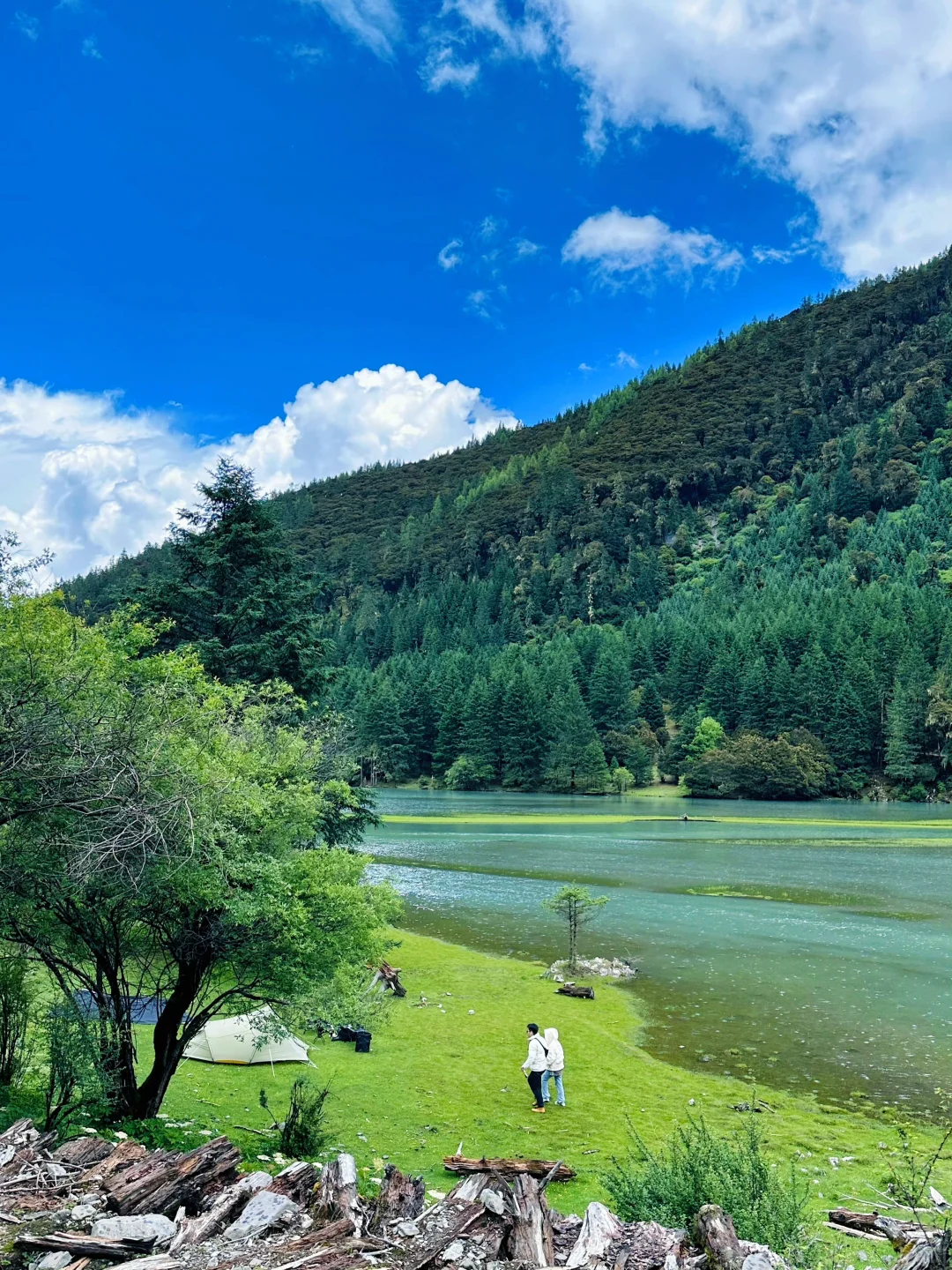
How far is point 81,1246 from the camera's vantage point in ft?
23.9

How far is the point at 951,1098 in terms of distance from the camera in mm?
16438

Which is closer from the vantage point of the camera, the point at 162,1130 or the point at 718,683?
the point at 162,1130

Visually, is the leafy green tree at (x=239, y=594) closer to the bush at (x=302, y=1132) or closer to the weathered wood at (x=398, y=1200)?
the bush at (x=302, y=1132)

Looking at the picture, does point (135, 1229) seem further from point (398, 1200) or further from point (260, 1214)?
point (398, 1200)

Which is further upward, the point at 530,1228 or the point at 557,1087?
the point at 530,1228

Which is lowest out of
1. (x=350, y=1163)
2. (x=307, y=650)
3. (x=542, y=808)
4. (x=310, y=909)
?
(x=542, y=808)

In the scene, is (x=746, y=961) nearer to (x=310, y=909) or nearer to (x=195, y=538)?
(x=310, y=909)

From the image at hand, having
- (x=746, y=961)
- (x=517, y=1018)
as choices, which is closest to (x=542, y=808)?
(x=746, y=961)

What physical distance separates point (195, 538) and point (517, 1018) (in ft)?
64.2

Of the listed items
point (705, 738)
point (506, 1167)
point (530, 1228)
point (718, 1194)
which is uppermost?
point (705, 738)

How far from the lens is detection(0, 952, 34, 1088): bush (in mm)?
12438

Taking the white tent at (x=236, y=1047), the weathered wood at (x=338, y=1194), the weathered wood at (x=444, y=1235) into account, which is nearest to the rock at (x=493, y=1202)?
the weathered wood at (x=444, y=1235)

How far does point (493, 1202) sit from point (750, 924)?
2986cm

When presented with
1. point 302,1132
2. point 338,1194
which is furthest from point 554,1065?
point 338,1194
